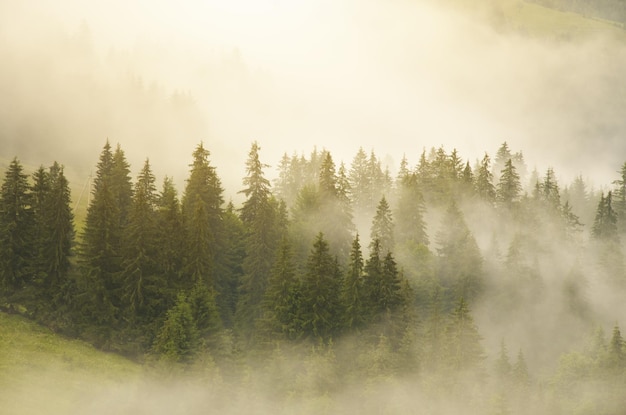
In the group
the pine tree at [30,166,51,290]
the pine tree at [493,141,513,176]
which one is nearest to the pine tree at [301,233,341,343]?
the pine tree at [30,166,51,290]

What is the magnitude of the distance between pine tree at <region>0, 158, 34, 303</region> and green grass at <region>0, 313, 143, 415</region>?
4413mm

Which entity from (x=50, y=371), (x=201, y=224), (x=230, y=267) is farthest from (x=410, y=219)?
(x=50, y=371)

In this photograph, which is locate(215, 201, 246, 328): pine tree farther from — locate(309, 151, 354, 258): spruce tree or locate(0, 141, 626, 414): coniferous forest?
locate(309, 151, 354, 258): spruce tree

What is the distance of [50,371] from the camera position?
6575 centimetres

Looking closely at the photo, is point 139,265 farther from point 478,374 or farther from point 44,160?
point 44,160

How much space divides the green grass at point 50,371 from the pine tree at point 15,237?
441 centimetres

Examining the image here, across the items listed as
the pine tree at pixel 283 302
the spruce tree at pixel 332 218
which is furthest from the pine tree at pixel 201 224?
the spruce tree at pixel 332 218

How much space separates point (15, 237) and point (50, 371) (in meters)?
19.3

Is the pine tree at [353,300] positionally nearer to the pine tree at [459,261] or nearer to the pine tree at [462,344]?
the pine tree at [462,344]

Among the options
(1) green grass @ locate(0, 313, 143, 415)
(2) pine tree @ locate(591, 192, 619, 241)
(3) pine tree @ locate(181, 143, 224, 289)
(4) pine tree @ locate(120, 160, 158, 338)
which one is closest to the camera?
(1) green grass @ locate(0, 313, 143, 415)

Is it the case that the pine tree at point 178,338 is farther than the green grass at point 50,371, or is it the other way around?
the pine tree at point 178,338

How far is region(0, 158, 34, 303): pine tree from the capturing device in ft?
248

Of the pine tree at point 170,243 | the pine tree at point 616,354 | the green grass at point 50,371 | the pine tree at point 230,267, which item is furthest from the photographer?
the pine tree at point 616,354

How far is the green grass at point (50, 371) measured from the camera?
60562mm
